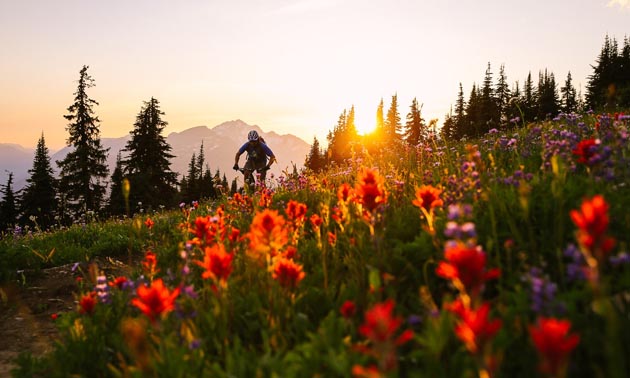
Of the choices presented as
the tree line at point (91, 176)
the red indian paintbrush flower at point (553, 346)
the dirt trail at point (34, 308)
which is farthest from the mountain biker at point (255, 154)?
the tree line at point (91, 176)

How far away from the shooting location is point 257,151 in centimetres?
1424

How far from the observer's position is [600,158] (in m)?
2.74

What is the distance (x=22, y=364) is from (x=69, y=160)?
124 ft

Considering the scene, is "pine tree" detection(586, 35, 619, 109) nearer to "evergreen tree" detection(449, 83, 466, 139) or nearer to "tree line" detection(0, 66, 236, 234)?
"evergreen tree" detection(449, 83, 466, 139)

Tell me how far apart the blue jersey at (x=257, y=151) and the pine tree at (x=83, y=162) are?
1017 inches

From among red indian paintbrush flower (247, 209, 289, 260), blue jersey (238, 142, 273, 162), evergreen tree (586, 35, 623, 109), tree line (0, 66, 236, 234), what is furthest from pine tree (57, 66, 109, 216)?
evergreen tree (586, 35, 623, 109)

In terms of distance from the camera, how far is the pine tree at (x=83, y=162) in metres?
35.4

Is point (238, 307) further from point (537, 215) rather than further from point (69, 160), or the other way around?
point (69, 160)

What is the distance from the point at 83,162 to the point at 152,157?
6124 millimetres

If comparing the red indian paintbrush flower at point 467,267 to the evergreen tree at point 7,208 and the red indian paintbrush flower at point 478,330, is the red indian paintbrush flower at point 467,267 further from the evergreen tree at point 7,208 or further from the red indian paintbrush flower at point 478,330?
the evergreen tree at point 7,208

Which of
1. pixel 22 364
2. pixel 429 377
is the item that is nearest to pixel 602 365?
pixel 429 377

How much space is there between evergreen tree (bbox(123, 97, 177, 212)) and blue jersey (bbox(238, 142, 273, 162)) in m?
26.6

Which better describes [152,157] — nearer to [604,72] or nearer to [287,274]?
[287,274]

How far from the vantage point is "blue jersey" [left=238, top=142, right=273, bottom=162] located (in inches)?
556
